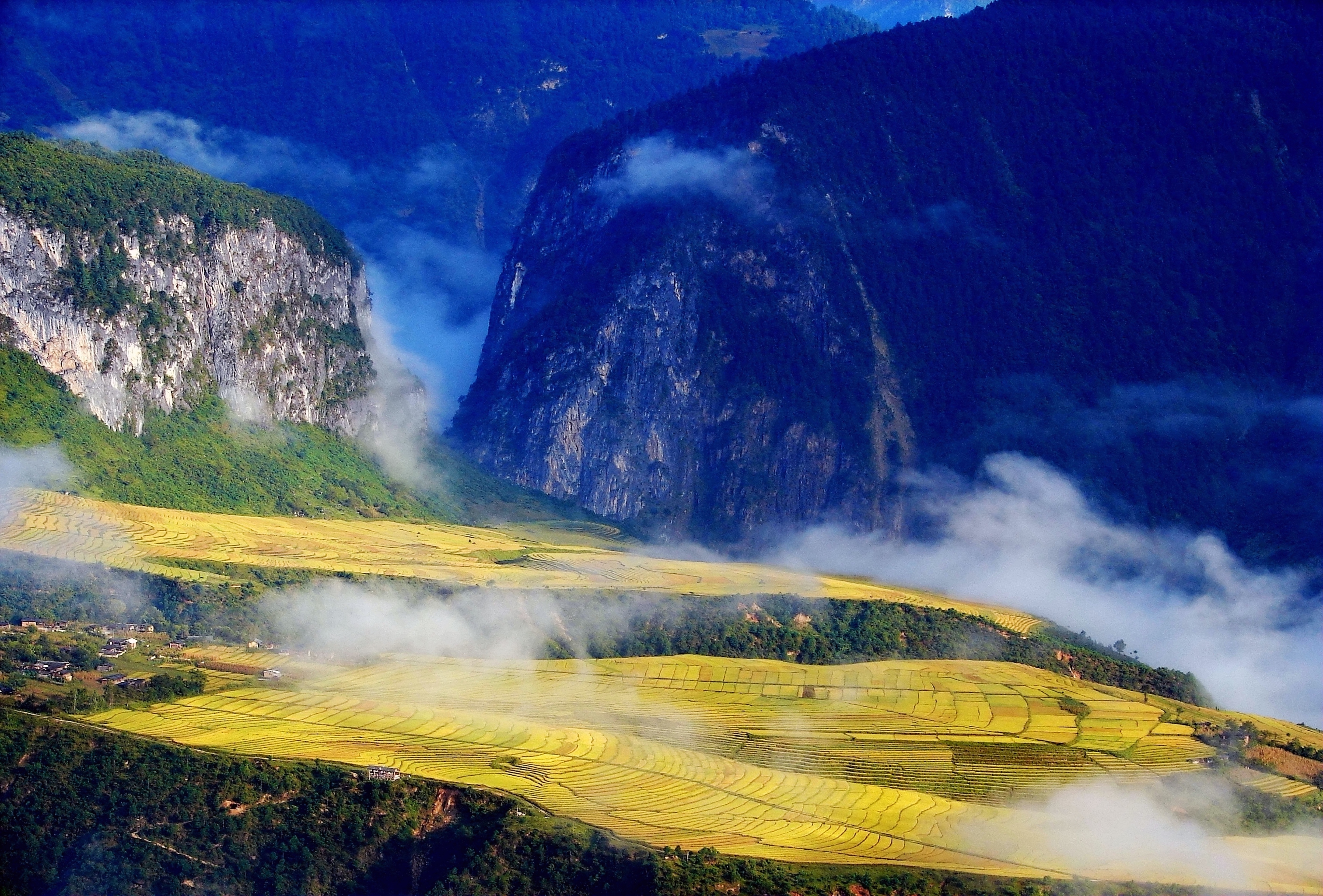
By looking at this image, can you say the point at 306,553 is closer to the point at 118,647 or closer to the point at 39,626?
the point at 118,647

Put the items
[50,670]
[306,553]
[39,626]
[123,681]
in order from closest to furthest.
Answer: [50,670], [123,681], [39,626], [306,553]

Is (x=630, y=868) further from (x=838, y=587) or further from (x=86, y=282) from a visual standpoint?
(x=86, y=282)

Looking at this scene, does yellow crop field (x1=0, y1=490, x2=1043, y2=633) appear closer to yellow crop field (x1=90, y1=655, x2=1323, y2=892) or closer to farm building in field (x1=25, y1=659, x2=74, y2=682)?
farm building in field (x1=25, y1=659, x2=74, y2=682)

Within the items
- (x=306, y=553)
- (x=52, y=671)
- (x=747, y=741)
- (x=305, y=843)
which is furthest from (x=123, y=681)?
(x=747, y=741)

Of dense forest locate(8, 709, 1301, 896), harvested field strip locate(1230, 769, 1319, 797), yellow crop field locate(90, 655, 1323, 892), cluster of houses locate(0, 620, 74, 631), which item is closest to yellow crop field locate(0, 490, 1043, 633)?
cluster of houses locate(0, 620, 74, 631)

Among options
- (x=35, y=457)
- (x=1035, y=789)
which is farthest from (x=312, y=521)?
(x=1035, y=789)

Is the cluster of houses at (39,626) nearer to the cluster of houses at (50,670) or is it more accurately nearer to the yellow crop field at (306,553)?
the cluster of houses at (50,670)
